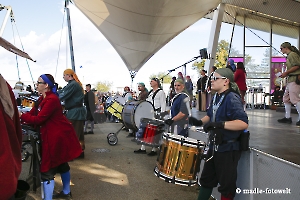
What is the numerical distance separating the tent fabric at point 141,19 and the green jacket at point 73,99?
388 inches

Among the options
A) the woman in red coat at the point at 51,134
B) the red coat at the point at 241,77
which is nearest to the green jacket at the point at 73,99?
the woman in red coat at the point at 51,134

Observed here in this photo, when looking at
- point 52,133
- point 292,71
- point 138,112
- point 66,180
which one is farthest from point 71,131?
point 292,71

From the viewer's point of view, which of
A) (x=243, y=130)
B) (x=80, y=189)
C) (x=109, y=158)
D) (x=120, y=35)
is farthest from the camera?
(x=120, y=35)

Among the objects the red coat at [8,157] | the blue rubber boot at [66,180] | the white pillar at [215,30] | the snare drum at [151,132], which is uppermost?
the white pillar at [215,30]

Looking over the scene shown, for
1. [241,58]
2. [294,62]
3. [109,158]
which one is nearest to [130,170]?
[109,158]

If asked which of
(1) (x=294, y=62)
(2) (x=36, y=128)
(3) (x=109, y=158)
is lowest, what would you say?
(3) (x=109, y=158)

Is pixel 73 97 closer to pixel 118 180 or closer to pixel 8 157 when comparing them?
pixel 118 180

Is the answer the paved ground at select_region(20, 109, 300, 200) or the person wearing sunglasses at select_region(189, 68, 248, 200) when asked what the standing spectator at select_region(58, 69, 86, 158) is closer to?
the paved ground at select_region(20, 109, 300, 200)

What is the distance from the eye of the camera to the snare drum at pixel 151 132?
5781 mm

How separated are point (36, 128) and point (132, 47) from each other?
16.7 m

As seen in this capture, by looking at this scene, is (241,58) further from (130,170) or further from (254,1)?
(130,170)

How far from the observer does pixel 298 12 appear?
848 inches

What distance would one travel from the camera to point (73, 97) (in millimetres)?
5934

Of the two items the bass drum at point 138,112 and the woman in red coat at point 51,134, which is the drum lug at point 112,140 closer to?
the bass drum at point 138,112
